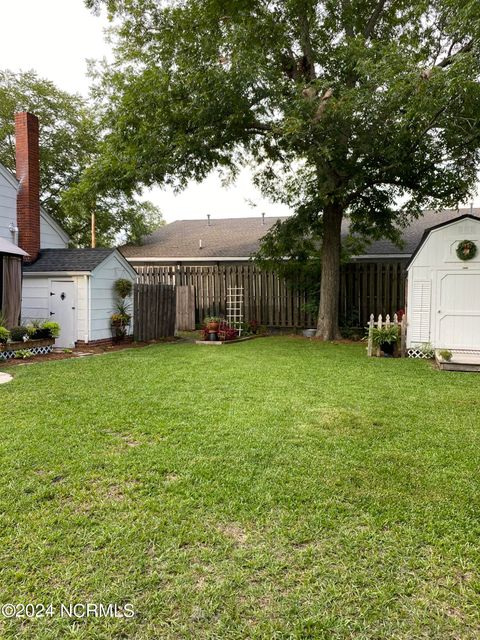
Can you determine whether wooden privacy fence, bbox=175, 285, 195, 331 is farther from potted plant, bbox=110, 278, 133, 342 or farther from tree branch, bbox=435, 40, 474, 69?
tree branch, bbox=435, 40, 474, 69

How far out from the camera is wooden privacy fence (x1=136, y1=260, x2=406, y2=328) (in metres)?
12.6

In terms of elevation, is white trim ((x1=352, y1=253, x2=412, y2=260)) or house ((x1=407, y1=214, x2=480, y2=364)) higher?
white trim ((x1=352, y1=253, x2=412, y2=260))

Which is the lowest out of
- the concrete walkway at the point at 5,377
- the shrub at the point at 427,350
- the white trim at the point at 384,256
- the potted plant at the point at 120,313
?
the concrete walkway at the point at 5,377

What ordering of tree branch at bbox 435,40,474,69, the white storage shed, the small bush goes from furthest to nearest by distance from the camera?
1. the white storage shed
2. tree branch at bbox 435,40,474,69
3. the small bush

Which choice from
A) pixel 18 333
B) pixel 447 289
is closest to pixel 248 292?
pixel 447 289

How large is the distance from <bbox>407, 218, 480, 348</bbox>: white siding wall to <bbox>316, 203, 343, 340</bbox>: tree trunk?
265 centimetres

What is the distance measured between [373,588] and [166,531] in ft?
3.62

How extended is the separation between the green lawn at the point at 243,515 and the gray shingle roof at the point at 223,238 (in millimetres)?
11267

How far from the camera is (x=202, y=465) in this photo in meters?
3.26

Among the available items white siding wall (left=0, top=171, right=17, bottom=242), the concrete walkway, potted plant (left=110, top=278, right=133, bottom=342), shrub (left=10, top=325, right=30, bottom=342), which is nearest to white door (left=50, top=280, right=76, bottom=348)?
potted plant (left=110, top=278, right=133, bottom=342)

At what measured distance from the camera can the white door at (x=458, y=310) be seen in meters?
8.87

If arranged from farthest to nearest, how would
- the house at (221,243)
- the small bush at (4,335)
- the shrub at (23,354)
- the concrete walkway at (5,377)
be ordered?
the house at (221,243)
the shrub at (23,354)
the small bush at (4,335)
the concrete walkway at (5,377)

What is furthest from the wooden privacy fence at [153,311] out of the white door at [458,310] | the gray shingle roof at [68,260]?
the white door at [458,310]

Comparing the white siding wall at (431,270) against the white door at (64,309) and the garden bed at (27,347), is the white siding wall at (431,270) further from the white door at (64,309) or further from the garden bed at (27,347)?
the garden bed at (27,347)
